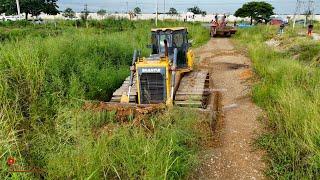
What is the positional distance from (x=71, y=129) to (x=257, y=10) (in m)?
59.4

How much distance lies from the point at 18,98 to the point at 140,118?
213 cm

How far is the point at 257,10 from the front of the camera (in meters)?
60.2

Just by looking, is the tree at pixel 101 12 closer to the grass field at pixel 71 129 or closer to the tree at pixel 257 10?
the tree at pixel 257 10

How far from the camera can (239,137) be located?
6.67 meters

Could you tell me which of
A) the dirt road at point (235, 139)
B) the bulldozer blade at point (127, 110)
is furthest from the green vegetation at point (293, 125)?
the bulldozer blade at point (127, 110)

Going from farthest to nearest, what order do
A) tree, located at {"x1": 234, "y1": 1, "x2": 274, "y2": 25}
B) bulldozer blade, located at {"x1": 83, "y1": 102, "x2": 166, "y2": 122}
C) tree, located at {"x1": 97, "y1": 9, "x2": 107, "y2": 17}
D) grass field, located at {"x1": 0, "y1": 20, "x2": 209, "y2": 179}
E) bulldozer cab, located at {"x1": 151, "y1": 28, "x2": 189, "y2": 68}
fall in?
1. tree, located at {"x1": 97, "y1": 9, "x2": 107, "y2": 17}
2. tree, located at {"x1": 234, "y1": 1, "x2": 274, "y2": 25}
3. bulldozer cab, located at {"x1": 151, "y1": 28, "x2": 189, "y2": 68}
4. bulldozer blade, located at {"x1": 83, "y1": 102, "x2": 166, "y2": 122}
5. grass field, located at {"x1": 0, "y1": 20, "x2": 209, "y2": 179}

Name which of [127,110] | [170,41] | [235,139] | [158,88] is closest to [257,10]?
[170,41]

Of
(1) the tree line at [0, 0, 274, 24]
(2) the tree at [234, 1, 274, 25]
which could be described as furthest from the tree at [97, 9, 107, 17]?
(2) the tree at [234, 1, 274, 25]

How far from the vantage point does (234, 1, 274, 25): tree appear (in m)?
59.9

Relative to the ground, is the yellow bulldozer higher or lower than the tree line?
lower

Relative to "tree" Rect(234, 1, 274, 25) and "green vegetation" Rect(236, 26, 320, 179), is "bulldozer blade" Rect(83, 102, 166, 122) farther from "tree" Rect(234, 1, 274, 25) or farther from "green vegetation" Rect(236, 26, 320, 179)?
"tree" Rect(234, 1, 274, 25)

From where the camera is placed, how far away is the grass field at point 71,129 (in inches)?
173

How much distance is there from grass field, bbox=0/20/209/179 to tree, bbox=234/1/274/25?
5585 cm

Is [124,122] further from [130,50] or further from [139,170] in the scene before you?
[130,50]
